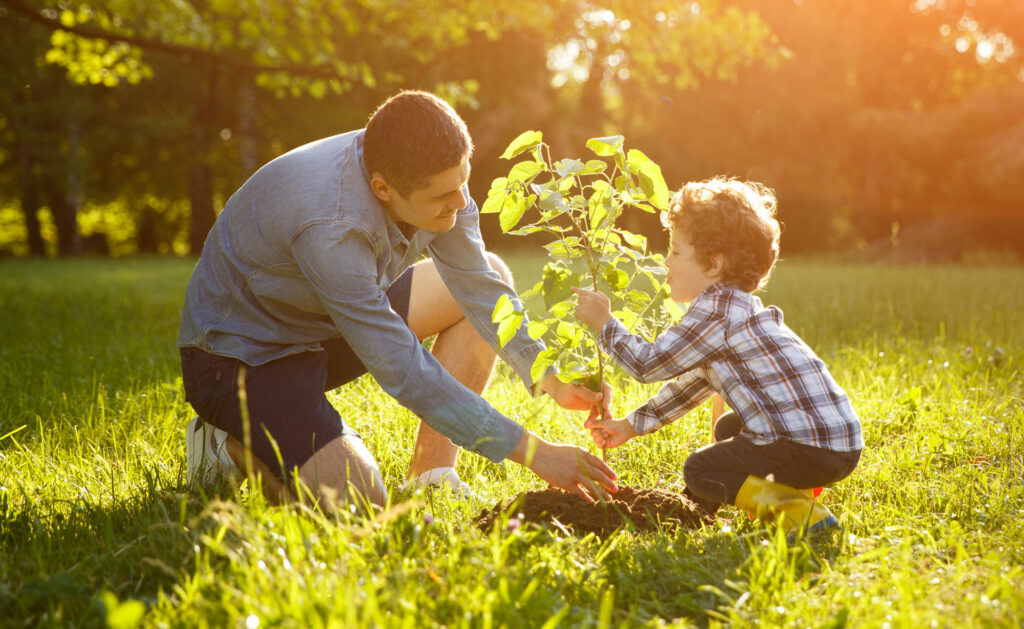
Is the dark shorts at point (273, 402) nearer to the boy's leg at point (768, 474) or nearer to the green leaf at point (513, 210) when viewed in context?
the green leaf at point (513, 210)

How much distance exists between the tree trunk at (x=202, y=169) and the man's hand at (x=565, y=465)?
19.1 metres

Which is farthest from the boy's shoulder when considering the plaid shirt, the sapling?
the sapling

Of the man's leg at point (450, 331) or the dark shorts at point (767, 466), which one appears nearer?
the dark shorts at point (767, 466)

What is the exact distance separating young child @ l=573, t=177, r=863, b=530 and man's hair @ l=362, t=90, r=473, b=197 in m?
0.68

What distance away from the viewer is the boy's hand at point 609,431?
2742 mm

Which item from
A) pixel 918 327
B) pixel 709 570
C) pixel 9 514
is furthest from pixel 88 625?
pixel 918 327

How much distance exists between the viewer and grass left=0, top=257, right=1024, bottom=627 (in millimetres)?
1813

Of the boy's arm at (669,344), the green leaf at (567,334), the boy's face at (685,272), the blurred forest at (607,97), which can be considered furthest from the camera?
the blurred forest at (607,97)

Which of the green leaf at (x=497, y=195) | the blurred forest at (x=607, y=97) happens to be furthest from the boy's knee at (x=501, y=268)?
the blurred forest at (x=607, y=97)

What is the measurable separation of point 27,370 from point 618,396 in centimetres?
356

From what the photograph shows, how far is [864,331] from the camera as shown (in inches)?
219

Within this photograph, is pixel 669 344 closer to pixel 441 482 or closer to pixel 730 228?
pixel 730 228

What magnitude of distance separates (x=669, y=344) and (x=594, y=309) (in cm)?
29

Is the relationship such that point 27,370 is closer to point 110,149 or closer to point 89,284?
point 89,284
